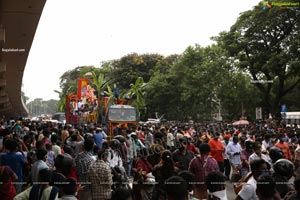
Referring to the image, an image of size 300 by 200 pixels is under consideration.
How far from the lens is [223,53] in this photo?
4006 cm

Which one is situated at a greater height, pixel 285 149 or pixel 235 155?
pixel 285 149

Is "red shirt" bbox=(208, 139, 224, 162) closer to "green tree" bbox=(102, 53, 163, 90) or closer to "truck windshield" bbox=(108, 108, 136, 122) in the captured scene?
"truck windshield" bbox=(108, 108, 136, 122)

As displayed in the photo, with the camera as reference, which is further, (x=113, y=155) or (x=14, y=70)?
(x=14, y=70)

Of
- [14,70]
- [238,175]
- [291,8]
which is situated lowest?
[238,175]

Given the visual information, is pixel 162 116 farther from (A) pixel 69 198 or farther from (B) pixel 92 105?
(A) pixel 69 198

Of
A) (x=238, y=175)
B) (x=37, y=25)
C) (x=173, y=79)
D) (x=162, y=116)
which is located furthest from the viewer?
(x=162, y=116)

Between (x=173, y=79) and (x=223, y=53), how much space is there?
29.2 feet

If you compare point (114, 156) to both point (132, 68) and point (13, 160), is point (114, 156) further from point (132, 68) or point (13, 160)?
point (132, 68)

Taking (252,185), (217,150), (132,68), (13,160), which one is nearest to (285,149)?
(217,150)

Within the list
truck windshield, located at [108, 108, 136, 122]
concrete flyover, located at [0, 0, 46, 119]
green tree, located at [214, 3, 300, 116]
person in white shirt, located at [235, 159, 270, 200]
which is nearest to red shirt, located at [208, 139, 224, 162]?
concrete flyover, located at [0, 0, 46, 119]

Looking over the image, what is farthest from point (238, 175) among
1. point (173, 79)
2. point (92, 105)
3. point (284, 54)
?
point (173, 79)

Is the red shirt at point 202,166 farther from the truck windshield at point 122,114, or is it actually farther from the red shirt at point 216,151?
the truck windshield at point 122,114

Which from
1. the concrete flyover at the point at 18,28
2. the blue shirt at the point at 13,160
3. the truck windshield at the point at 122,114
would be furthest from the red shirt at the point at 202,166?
the truck windshield at the point at 122,114

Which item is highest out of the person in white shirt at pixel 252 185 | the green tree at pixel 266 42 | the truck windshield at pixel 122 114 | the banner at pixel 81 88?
the green tree at pixel 266 42
